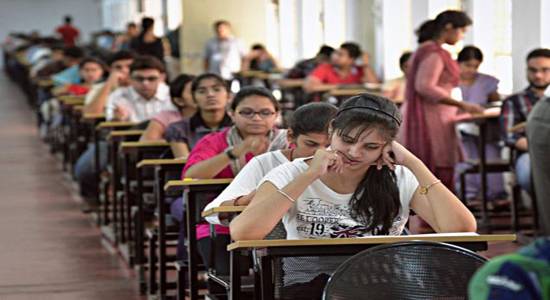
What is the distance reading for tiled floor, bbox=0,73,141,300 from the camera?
19.9ft

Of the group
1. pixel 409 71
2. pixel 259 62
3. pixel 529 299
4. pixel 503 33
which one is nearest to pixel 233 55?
pixel 259 62

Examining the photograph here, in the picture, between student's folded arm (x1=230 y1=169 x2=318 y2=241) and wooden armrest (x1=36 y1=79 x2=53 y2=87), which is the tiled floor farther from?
student's folded arm (x1=230 y1=169 x2=318 y2=241)

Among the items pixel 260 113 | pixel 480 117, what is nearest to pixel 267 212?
pixel 260 113

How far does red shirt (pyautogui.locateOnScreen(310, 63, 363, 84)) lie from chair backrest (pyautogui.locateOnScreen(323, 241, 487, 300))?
30.5ft

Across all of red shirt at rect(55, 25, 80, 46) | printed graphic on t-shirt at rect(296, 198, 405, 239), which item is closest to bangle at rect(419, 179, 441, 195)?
printed graphic on t-shirt at rect(296, 198, 405, 239)

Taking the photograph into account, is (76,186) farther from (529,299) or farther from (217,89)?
(529,299)

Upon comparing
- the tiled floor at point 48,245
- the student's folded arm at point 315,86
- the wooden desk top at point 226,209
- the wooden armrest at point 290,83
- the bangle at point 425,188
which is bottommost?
the tiled floor at point 48,245

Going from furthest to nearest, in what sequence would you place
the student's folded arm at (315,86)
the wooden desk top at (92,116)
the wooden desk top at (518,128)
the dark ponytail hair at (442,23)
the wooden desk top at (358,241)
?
the student's folded arm at (315,86) < the wooden desk top at (92,116) < the dark ponytail hair at (442,23) < the wooden desk top at (518,128) < the wooden desk top at (358,241)

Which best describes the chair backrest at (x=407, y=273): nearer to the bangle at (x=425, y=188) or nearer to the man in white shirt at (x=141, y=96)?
the bangle at (x=425, y=188)

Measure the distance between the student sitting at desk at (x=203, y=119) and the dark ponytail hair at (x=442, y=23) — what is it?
158 centimetres

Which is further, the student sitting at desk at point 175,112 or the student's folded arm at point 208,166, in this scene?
the student sitting at desk at point 175,112

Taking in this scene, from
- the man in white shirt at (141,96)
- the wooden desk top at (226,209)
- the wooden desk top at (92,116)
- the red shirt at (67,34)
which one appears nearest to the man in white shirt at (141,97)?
the man in white shirt at (141,96)

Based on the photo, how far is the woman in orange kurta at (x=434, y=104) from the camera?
732 centimetres

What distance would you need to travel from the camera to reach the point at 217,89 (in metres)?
6.14
